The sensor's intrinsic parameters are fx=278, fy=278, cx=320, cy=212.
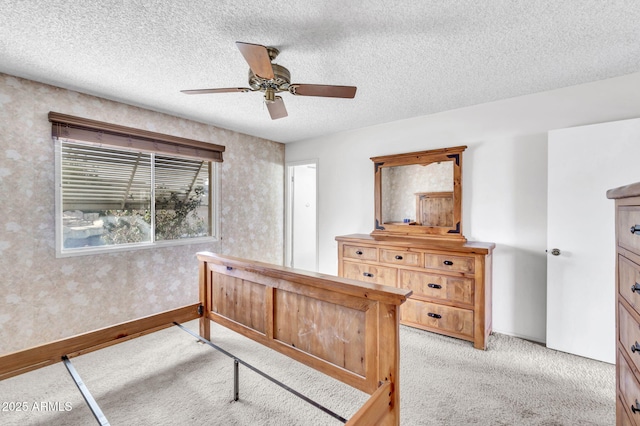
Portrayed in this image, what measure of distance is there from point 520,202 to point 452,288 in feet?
3.70

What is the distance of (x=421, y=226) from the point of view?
3.36 meters

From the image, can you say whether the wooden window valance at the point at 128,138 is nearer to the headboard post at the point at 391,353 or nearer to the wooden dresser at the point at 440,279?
the wooden dresser at the point at 440,279

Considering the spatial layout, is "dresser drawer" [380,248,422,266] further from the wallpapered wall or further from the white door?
the wallpapered wall

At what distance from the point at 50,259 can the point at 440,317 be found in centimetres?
369

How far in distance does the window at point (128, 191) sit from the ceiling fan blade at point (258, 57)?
6.65 feet

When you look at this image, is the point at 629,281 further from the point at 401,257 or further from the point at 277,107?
the point at 277,107

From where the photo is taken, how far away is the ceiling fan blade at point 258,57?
1.47 m

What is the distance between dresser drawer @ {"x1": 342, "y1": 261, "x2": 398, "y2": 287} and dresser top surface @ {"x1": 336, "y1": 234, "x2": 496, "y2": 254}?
11.2 inches

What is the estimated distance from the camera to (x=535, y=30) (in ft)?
5.79

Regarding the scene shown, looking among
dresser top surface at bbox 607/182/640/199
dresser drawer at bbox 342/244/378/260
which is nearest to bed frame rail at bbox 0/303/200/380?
dresser drawer at bbox 342/244/378/260

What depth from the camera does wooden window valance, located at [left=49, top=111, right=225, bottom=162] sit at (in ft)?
8.36

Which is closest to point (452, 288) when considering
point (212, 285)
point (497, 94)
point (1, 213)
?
point (497, 94)

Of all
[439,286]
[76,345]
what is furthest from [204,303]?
[439,286]

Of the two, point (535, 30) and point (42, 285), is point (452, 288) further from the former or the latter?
point (42, 285)
